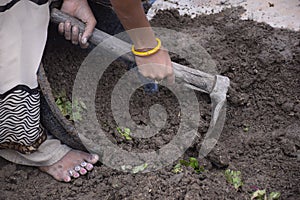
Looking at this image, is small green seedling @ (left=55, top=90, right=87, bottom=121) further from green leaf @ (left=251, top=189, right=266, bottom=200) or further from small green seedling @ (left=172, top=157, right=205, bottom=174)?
green leaf @ (left=251, top=189, right=266, bottom=200)

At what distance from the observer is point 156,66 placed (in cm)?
201

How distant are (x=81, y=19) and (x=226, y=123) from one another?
82cm

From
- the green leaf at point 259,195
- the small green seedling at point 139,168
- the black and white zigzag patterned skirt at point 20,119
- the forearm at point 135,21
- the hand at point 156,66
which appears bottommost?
the green leaf at point 259,195

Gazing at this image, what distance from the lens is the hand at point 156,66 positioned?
2004 mm

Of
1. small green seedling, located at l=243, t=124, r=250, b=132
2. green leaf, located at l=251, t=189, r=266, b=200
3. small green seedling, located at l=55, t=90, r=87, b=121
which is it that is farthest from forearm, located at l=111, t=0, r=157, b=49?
green leaf, located at l=251, t=189, r=266, b=200

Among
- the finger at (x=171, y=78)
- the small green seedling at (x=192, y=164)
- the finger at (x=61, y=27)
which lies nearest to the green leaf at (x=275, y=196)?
the small green seedling at (x=192, y=164)

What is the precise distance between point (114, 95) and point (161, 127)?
282 millimetres

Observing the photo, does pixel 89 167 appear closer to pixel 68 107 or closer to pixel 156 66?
pixel 68 107

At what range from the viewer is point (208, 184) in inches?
74.1

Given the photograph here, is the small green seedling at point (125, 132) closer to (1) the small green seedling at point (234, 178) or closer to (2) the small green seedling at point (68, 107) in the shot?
(2) the small green seedling at point (68, 107)

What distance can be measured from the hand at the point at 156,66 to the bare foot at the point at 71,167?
433 millimetres

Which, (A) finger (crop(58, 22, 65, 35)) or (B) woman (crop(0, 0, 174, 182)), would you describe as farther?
(A) finger (crop(58, 22, 65, 35))

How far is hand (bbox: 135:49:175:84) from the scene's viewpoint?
2.00 meters

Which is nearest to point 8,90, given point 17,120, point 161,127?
point 17,120
